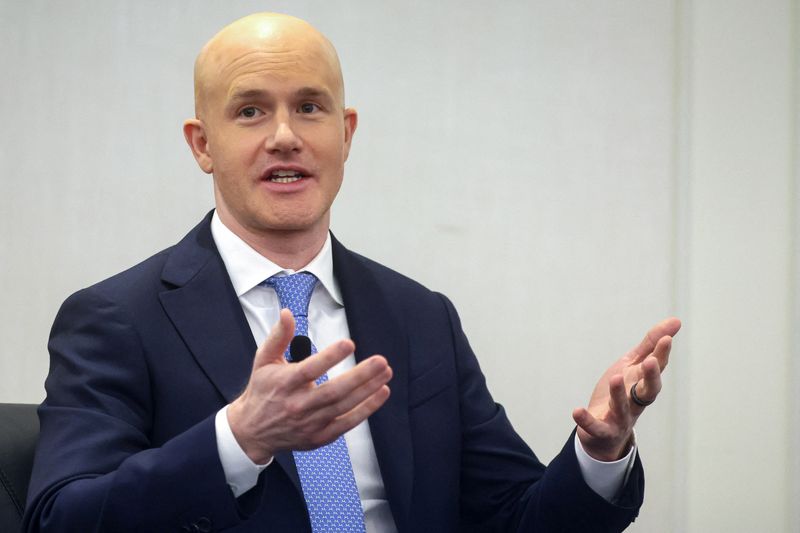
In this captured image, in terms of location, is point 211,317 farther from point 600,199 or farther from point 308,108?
point 600,199

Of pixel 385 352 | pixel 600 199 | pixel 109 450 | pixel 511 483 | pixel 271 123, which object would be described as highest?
pixel 271 123

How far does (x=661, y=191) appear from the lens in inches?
114

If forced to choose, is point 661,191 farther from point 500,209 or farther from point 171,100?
point 171,100

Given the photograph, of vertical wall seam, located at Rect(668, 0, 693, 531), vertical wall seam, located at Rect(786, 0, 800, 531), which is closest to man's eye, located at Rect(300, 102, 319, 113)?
vertical wall seam, located at Rect(668, 0, 693, 531)

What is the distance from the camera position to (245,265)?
1.98m

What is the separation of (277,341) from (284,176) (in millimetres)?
588

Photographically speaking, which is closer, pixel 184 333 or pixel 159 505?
pixel 159 505

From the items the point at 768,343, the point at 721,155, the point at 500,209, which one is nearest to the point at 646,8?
the point at 721,155

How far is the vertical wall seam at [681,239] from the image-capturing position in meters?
2.87

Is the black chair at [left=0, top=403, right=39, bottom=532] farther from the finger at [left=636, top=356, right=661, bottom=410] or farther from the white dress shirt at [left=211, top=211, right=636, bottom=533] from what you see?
the finger at [left=636, top=356, right=661, bottom=410]

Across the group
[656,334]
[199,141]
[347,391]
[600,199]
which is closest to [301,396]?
[347,391]

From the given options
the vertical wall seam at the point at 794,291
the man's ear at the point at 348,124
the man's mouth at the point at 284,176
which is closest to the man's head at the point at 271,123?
the man's mouth at the point at 284,176

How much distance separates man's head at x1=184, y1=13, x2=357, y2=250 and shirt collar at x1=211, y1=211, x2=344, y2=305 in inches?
1.1

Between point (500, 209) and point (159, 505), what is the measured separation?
1.46 m
